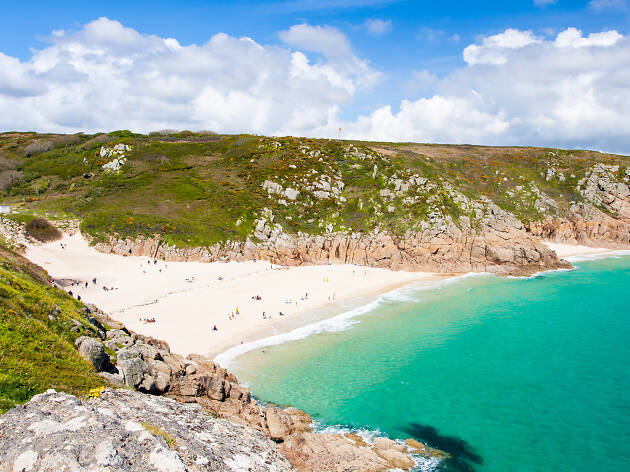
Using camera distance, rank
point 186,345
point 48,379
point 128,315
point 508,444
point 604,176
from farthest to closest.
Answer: point 604,176
point 128,315
point 186,345
point 508,444
point 48,379

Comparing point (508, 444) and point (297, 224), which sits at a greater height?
point (297, 224)

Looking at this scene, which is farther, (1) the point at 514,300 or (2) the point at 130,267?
(2) the point at 130,267

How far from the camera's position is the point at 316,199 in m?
76.9

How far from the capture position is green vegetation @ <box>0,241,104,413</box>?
12.0 meters

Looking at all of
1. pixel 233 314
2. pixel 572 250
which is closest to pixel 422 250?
pixel 233 314

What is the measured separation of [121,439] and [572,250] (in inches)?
3802

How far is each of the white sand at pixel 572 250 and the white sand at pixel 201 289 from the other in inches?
1465

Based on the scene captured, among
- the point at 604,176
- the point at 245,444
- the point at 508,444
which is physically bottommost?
the point at 508,444

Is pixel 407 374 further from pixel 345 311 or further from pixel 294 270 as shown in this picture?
pixel 294 270

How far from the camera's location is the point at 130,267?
52.3 metres

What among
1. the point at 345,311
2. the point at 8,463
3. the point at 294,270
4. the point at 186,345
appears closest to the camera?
the point at 8,463

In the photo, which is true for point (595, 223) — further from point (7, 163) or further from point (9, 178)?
point (7, 163)

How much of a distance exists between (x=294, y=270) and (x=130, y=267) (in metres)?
25.0

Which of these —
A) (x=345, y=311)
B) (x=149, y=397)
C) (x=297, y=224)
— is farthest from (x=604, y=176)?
(x=149, y=397)
